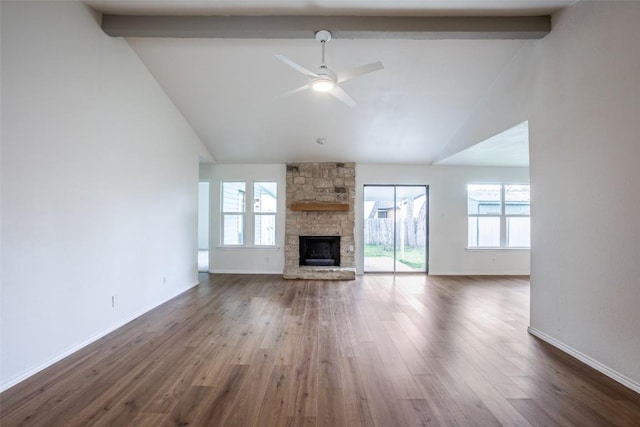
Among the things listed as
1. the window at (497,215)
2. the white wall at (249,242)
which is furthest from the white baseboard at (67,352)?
the window at (497,215)

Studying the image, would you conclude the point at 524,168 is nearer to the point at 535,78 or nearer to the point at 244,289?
the point at 535,78

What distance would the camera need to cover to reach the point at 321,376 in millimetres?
2248

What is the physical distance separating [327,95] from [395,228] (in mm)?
3459

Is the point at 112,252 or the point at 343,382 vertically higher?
the point at 112,252

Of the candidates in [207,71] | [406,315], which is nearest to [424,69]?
[207,71]

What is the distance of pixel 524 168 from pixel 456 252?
8.23 ft

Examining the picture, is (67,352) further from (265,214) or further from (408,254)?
(408,254)

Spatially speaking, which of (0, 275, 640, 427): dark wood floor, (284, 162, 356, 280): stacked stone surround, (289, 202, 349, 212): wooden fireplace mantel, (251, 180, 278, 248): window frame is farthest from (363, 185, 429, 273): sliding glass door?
(0, 275, 640, 427): dark wood floor

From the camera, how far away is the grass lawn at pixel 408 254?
656cm

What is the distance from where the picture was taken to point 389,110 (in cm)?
459

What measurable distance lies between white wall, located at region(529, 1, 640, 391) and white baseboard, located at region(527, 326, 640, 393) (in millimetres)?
10

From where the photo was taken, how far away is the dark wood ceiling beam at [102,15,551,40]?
2.90m

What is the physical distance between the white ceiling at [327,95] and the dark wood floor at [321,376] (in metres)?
3.12

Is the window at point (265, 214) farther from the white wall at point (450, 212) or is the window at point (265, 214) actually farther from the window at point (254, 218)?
the white wall at point (450, 212)
